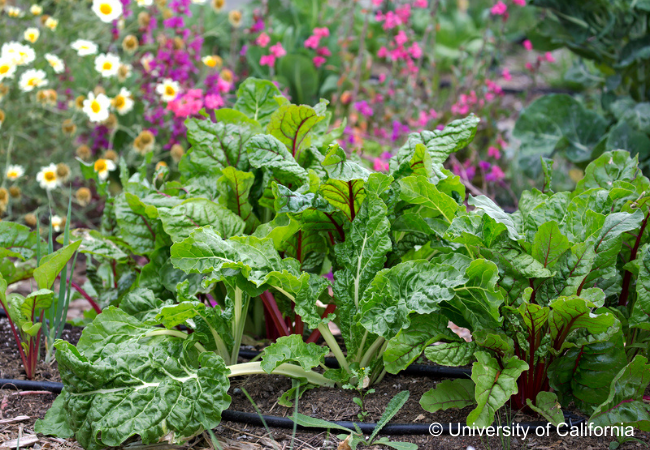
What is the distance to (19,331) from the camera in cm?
179

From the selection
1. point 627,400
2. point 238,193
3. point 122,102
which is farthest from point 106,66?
point 627,400

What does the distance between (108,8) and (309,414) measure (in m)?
2.28

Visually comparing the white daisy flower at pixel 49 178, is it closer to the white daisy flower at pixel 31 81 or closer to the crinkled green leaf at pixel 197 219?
the white daisy flower at pixel 31 81

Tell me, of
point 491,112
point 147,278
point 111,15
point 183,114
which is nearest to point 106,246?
point 147,278

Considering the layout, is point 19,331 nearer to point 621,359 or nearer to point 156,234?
point 156,234

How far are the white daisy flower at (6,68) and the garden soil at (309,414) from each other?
1420mm

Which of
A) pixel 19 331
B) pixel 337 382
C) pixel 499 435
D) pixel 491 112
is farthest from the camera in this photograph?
pixel 491 112

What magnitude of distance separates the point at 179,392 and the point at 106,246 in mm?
649

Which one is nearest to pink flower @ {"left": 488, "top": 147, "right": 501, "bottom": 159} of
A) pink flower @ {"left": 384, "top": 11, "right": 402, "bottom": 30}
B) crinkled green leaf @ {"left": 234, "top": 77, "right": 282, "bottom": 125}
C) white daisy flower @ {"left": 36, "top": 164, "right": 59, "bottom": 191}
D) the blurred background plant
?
the blurred background plant

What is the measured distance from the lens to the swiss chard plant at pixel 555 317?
4.34 ft

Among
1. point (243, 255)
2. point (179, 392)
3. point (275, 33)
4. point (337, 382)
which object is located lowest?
point (337, 382)

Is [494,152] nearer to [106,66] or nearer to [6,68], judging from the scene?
[106,66]

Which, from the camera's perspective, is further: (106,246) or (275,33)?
(275,33)

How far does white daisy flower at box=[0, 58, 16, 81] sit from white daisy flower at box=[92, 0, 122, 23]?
1.58ft
